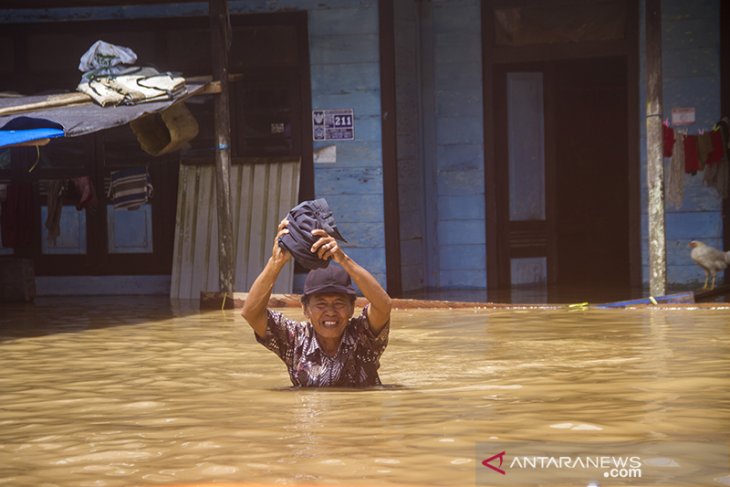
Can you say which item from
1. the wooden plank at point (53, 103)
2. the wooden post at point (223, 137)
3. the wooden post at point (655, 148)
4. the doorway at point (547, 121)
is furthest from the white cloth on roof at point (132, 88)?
the wooden post at point (655, 148)

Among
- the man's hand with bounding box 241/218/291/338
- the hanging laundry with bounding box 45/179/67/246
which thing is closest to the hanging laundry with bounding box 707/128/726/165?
the hanging laundry with bounding box 45/179/67/246

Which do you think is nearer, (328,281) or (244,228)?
(328,281)

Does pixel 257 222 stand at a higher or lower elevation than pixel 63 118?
lower

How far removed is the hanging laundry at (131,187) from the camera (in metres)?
14.6

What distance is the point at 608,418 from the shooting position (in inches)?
210

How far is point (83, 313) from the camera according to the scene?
41.9 feet

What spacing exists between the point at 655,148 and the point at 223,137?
4252 millimetres

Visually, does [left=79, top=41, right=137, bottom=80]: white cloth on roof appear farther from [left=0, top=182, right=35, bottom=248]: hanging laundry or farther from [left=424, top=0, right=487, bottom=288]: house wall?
[left=424, top=0, right=487, bottom=288]: house wall

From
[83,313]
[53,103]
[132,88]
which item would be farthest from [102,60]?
[83,313]

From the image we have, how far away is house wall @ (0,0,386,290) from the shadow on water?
2.05m

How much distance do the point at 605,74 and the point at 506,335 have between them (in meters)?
7.74

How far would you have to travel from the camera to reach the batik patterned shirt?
651 centimetres

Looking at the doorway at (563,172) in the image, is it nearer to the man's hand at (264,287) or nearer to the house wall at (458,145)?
the house wall at (458,145)

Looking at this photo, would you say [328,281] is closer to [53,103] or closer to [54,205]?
[53,103]
